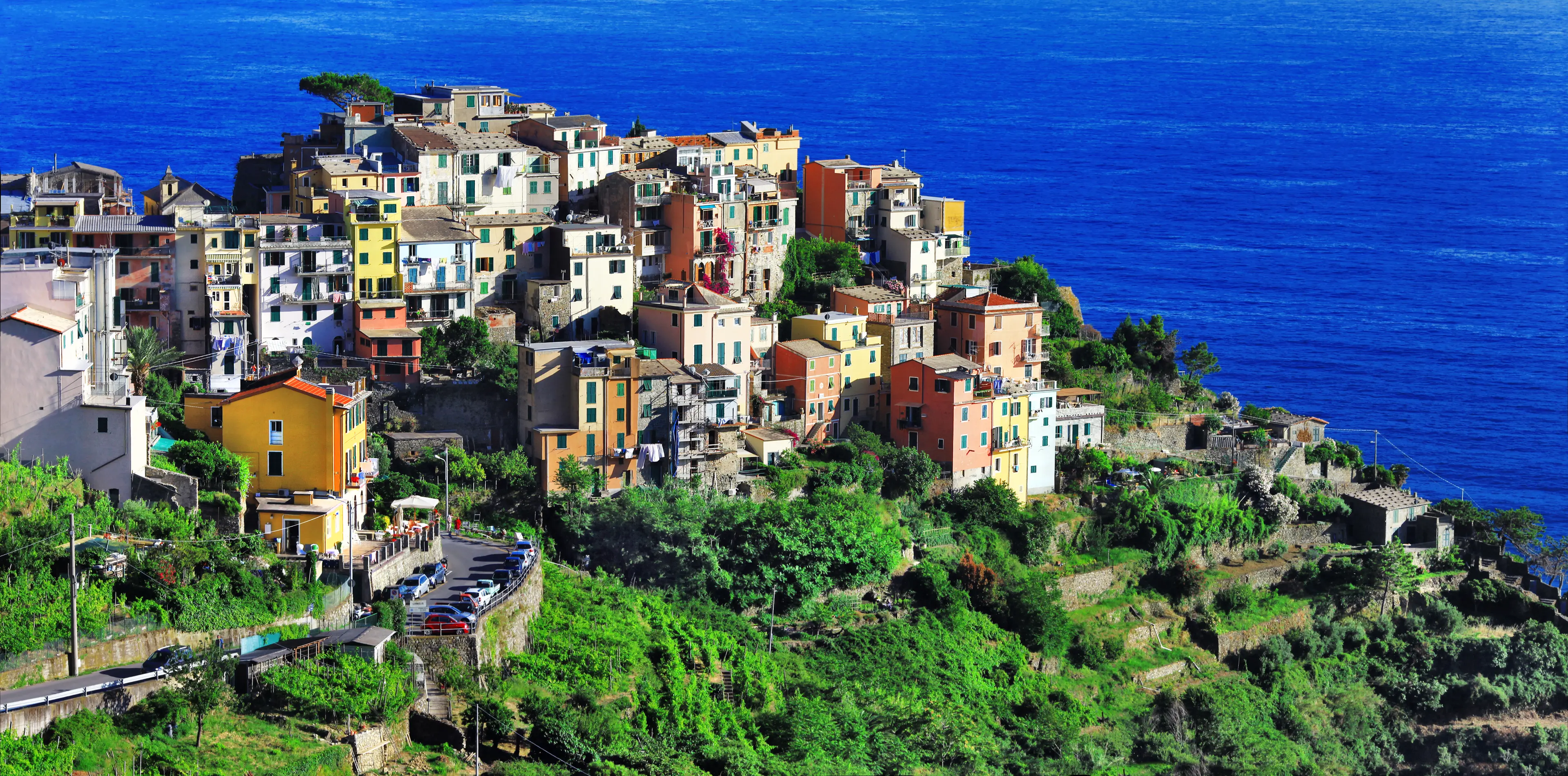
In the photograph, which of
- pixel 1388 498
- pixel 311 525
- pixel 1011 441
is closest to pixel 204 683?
pixel 311 525

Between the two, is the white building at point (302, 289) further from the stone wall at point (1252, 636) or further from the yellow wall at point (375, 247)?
the stone wall at point (1252, 636)

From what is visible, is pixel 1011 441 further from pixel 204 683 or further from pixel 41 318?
pixel 204 683

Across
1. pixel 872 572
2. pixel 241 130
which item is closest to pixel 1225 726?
pixel 872 572

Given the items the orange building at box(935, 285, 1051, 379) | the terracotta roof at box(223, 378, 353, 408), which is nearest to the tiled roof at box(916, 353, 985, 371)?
the orange building at box(935, 285, 1051, 379)

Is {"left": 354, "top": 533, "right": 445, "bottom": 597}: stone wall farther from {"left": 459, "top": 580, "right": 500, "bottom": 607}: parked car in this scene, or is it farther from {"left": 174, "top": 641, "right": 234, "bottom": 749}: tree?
{"left": 174, "top": 641, "right": 234, "bottom": 749}: tree

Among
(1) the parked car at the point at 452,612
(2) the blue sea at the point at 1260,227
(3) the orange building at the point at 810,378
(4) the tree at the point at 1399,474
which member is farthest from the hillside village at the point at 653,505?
(2) the blue sea at the point at 1260,227

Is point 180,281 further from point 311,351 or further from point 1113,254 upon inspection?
point 1113,254
